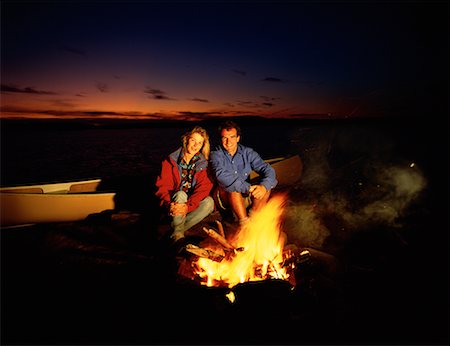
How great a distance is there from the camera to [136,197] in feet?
29.1

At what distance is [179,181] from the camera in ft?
18.0

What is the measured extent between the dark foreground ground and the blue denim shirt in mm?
1625

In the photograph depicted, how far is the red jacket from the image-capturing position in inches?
208

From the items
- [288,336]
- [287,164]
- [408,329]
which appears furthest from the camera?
[287,164]

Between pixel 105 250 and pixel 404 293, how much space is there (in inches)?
242

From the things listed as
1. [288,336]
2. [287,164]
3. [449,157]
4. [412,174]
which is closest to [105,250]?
[288,336]

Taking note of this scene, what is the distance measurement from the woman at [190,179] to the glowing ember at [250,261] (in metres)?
0.96

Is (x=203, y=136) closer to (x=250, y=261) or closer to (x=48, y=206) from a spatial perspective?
(x=250, y=261)

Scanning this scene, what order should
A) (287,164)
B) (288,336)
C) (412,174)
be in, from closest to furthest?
1. (288,336)
2. (412,174)
3. (287,164)

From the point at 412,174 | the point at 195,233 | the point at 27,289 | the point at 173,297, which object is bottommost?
the point at 27,289

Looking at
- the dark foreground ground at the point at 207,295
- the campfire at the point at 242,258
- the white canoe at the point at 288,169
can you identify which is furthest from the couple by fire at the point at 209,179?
the white canoe at the point at 288,169

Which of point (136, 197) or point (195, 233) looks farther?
point (136, 197)

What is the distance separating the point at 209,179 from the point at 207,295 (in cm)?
257

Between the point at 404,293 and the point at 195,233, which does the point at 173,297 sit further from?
the point at 404,293
